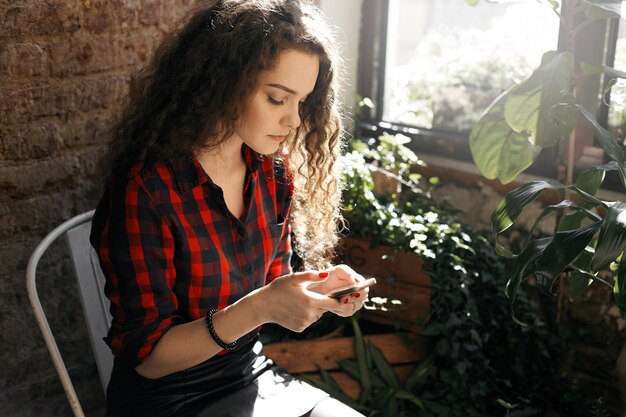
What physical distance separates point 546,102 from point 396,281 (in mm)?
789

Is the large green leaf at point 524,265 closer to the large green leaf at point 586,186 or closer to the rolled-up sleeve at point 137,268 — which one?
the large green leaf at point 586,186

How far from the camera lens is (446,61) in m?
3.17

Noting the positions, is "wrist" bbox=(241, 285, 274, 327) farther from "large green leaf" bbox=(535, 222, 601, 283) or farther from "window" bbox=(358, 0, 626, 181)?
"window" bbox=(358, 0, 626, 181)

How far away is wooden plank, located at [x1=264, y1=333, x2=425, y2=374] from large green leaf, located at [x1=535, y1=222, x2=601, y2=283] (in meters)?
0.94

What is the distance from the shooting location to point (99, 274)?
80.0 inches

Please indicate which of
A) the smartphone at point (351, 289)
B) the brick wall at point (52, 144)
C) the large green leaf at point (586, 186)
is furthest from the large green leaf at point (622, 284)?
the brick wall at point (52, 144)

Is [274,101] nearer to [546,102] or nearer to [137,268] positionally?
[137,268]

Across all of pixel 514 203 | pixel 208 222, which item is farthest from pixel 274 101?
pixel 514 203

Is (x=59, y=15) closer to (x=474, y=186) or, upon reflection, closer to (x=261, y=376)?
(x=261, y=376)

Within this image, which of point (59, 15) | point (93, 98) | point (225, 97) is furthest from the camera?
point (93, 98)

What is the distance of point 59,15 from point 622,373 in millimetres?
1839

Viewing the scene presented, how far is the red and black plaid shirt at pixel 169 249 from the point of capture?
5.45 feet

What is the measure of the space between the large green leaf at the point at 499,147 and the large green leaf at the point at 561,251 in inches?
23.7

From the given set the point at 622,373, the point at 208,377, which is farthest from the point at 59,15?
the point at 622,373
